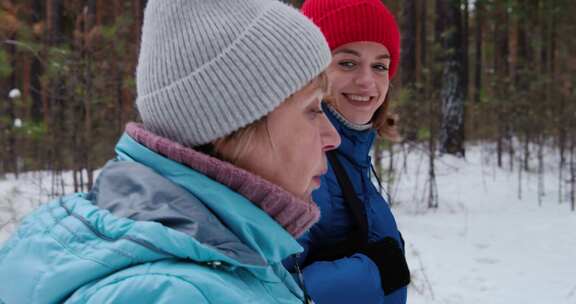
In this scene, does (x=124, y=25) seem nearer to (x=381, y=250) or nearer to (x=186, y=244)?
(x=381, y=250)

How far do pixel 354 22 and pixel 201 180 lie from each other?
1.15 m

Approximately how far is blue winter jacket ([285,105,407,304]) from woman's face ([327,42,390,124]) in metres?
0.06

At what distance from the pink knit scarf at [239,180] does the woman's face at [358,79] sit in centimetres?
87

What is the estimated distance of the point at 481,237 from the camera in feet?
19.4

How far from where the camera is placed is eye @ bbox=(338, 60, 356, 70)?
1.87 metres

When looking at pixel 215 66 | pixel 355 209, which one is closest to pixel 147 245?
pixel 215 66

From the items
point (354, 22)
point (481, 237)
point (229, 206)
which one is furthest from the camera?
point (481, 237)

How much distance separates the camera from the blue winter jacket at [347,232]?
146 centimetres

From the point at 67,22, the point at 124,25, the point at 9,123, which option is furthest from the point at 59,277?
the point at 67,22

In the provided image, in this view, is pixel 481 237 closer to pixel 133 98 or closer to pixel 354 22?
pixel 133 98

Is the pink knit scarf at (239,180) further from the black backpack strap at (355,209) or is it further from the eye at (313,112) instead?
the black backpack strap at (355,209)

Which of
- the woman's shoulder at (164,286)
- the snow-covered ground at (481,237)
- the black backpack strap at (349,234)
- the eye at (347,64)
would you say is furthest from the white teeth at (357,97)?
the snow-covered ground at (481,237)

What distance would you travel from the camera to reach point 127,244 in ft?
2.34

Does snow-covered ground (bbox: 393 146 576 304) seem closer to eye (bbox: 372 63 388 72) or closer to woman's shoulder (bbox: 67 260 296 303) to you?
eye (bbox: 372 63 388 72)
